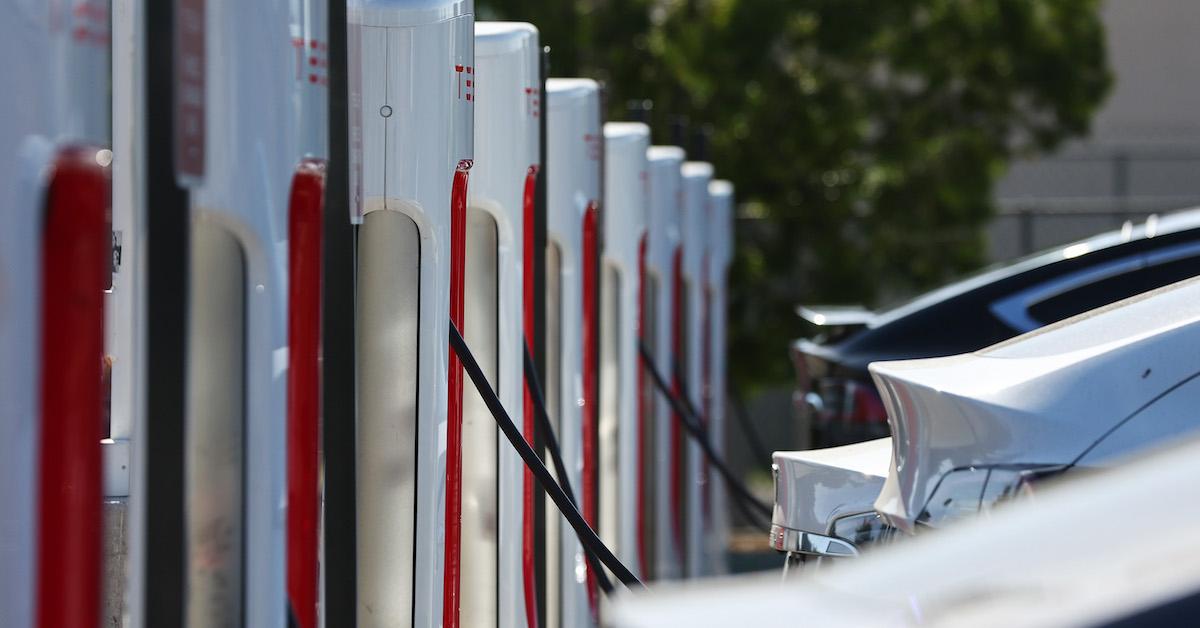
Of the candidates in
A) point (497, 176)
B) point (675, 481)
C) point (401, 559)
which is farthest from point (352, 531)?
point (675, 481)

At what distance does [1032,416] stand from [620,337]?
412 cm

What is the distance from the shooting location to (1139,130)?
20.0 meters

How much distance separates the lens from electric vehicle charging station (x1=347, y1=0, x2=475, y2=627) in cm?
416

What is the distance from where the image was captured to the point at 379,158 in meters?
4.16

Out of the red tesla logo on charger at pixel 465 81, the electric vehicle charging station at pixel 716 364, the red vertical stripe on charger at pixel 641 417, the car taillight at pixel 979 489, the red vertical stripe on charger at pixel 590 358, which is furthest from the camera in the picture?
the electric vehicle charging station at pixel 716 364

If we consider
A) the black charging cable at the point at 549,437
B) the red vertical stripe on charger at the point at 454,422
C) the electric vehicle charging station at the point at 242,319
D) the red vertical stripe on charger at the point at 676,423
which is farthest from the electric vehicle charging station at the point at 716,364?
the electric vehicle charging station at the point at 242,319

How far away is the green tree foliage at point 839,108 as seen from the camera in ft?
40.3

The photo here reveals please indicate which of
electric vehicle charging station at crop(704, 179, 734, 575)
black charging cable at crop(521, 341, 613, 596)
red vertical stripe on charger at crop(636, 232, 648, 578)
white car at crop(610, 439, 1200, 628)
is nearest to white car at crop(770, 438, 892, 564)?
black charging cable at crop(521, 341, 613, 596)

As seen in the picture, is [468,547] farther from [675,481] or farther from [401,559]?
[675,481]

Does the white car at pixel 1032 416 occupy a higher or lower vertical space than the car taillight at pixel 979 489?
higher

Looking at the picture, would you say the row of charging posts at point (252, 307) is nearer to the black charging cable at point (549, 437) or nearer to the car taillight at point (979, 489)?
the black charging cable at point (549, 437)

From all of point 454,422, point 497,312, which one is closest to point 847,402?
point 497,312

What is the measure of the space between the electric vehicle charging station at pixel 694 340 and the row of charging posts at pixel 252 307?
3788mm

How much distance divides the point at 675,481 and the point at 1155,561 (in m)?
7.08
